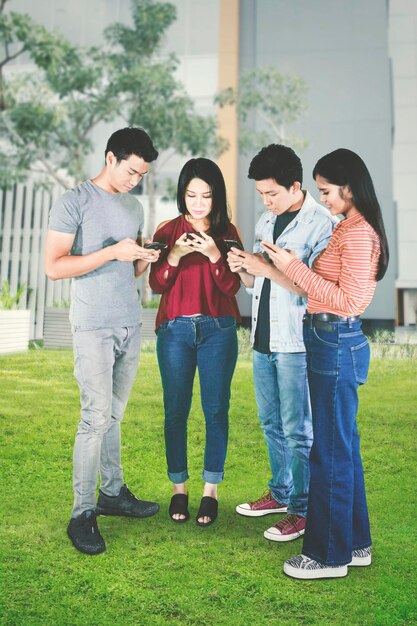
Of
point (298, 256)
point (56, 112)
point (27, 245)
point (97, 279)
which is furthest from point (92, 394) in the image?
point (56, 112)

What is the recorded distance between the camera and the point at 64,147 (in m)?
9.96

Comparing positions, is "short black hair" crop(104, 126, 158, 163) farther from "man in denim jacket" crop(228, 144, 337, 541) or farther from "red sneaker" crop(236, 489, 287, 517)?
"red sneaker" crop(236, 489, 287, 517)

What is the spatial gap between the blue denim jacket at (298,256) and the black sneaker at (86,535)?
0.78 metres

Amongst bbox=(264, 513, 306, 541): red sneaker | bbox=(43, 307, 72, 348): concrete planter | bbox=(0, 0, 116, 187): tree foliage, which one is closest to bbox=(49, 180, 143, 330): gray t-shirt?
bbox=(264, 513, 306, 541): red sneaker

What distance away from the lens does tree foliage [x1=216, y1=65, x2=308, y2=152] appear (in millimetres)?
8633

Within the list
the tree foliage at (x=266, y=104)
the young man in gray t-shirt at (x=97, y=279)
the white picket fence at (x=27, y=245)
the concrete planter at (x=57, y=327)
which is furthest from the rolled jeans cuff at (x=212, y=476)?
the tree foliage at (x=266, y=104)

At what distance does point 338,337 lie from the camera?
5.38 feet

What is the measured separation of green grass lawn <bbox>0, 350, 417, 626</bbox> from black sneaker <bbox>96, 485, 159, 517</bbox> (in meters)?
0.03

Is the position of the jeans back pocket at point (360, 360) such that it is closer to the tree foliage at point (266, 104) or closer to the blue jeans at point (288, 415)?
the blue jeans at point (288, 415)

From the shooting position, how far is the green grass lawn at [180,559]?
5.35ft

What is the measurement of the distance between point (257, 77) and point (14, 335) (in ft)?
17.0

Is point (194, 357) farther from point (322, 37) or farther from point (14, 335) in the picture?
point (322, 37)

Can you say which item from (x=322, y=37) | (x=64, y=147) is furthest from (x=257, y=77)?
(x=64, y=147)

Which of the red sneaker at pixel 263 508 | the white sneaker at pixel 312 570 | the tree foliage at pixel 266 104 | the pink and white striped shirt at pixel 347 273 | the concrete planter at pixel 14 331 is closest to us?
the pink and white striped shirt at pixel 347 273
